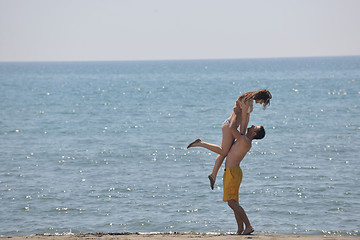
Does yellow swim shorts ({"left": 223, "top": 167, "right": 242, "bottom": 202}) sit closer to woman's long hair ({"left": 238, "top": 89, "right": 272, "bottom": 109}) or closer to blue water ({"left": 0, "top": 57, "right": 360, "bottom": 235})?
woman's long hair ({"left": 238, "top": 89, "right": 272, "bottom": 109})

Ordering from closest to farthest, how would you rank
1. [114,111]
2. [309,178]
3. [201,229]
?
[201,229] → [309,178] → [114,111]

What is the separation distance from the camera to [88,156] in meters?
19.6

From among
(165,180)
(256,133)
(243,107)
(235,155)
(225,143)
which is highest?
(243,107)

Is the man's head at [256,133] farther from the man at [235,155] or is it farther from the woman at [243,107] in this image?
the woman at [243,107]

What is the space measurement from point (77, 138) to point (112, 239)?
16.8 metres

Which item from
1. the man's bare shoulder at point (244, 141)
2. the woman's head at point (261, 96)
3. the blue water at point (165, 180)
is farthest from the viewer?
the blue water at point (165, 180)

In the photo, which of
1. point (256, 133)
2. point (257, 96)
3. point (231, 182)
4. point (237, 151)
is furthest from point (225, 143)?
point (257, 96)

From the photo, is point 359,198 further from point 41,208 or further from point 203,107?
point 203,107

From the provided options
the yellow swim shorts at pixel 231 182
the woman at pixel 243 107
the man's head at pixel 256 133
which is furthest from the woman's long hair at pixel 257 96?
the yellow swim shorts at pixel 231 182

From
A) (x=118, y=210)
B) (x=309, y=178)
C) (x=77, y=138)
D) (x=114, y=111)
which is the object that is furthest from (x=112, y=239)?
(x=114, y=111)

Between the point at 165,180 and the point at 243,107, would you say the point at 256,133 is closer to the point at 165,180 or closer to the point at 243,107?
the point at 243,107

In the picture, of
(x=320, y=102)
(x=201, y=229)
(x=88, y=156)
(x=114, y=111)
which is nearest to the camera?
(x=201, y=229)

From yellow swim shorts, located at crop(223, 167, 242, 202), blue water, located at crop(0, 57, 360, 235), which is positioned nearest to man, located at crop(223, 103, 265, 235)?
yellow swim shorts, located at crop(223, 167, 242, 202)

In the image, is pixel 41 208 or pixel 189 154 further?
pixel 189 154
